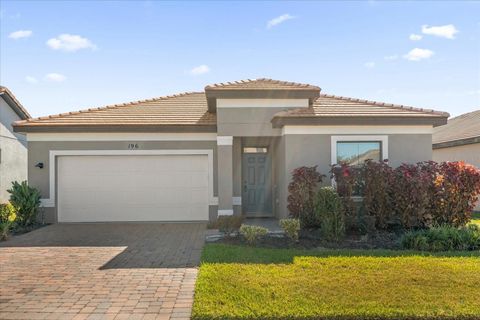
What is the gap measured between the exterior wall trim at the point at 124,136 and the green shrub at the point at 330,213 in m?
4.72

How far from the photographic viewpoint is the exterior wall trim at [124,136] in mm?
11219

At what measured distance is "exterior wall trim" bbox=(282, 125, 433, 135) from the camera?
992 centimetres

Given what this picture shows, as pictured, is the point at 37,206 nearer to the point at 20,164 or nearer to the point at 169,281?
the point at 169,281

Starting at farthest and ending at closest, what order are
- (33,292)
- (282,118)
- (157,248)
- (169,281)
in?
(282,118)
(157,248)
(169,281)
(33,292)

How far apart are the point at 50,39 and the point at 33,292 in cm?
912

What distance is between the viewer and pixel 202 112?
1244 cm

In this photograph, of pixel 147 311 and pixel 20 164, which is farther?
pixel 20 164

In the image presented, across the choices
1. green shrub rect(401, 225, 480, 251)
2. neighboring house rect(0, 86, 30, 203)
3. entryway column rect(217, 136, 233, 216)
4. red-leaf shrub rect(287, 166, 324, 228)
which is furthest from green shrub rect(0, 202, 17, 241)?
green shrub rect(401, 225, 480, 251)

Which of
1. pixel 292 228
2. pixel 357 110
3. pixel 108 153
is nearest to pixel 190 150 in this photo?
pixel 108 153

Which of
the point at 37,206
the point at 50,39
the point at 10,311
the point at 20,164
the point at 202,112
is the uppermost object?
the point at 50,39

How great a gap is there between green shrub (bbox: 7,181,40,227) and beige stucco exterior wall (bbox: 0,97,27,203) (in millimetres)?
7085

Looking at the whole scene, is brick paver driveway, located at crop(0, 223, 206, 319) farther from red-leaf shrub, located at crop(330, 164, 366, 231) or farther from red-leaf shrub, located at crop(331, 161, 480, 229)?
red-leaf shrub, located at crop(331, 161, 480, 229)

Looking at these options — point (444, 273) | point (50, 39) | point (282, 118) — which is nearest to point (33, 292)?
point (444, 273)

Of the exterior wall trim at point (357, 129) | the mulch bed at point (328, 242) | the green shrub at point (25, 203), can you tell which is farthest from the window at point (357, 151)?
the green shrub at point (25, 203)
